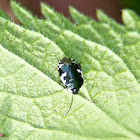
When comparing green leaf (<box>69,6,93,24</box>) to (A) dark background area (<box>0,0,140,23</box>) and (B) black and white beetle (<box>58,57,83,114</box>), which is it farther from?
(A) dark background area (<box>0,0,140,23</box>)

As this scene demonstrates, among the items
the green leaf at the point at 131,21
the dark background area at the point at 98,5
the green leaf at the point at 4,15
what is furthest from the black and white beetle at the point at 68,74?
the dark background area at the point at 98,5

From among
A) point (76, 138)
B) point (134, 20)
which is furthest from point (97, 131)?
point (134, 20)

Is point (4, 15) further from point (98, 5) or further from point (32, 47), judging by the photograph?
point (98, 5)

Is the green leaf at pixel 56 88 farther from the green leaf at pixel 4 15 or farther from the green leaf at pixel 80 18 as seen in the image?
the green leaf at pixel 80 18

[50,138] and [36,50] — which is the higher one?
[36,50]

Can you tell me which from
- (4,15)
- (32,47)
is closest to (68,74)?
(32,47)

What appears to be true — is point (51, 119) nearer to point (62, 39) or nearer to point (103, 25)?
point (62, 39)

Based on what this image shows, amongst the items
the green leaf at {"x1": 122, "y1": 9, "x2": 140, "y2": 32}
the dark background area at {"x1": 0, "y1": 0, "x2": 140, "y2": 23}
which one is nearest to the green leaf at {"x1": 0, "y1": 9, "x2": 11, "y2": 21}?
the green leaf at {"x1": 122, "y1": 9, "x2": 140, "y2": 32}
